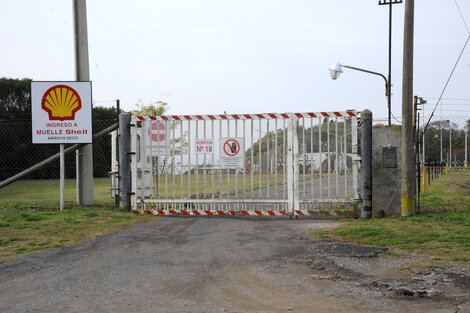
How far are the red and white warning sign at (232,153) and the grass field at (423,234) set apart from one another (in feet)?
9.37

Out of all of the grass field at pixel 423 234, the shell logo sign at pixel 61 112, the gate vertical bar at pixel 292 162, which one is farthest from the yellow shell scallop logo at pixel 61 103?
the grass field at pixel 423 234

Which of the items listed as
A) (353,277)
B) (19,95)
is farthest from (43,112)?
Result: (19,95)

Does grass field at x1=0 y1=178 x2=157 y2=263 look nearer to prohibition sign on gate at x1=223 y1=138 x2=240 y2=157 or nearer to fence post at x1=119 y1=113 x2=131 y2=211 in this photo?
fence post at x1=119 y1=113 x2=131 y2=211

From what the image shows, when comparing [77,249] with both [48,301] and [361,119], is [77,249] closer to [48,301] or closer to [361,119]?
[48,301]

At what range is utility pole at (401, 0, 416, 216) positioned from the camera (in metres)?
11.1

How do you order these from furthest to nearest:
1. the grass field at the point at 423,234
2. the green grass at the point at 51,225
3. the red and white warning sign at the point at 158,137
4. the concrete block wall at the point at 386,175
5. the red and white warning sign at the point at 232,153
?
the red and white warning sign at the point at 158,137 → the red and white warning sign at the point at 232,153 → the concrete block wall at the point at 386,175 → the green grass at the point at 51,225 → the grass field at the point at 423,234

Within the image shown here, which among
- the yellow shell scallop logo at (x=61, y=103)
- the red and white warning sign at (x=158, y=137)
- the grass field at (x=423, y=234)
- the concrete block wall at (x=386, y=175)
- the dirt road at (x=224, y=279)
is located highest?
the yellow shell scallop logo at (x=61, y=103)

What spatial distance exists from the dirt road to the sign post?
16.7ft

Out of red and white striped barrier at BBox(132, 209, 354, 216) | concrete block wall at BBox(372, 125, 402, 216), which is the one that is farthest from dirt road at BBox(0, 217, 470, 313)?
concrete block wall at BBox(372, 125, 402, 216)

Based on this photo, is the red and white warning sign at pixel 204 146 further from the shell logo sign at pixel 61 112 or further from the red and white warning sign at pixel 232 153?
the shell logo sign at pixel 61 112

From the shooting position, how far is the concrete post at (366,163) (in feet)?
38.0

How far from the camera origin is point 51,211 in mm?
13297

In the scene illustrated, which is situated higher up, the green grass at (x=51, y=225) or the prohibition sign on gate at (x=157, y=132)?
the prohibition sign on gate at (x=157, y=132)

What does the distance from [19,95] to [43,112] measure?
28067mm
